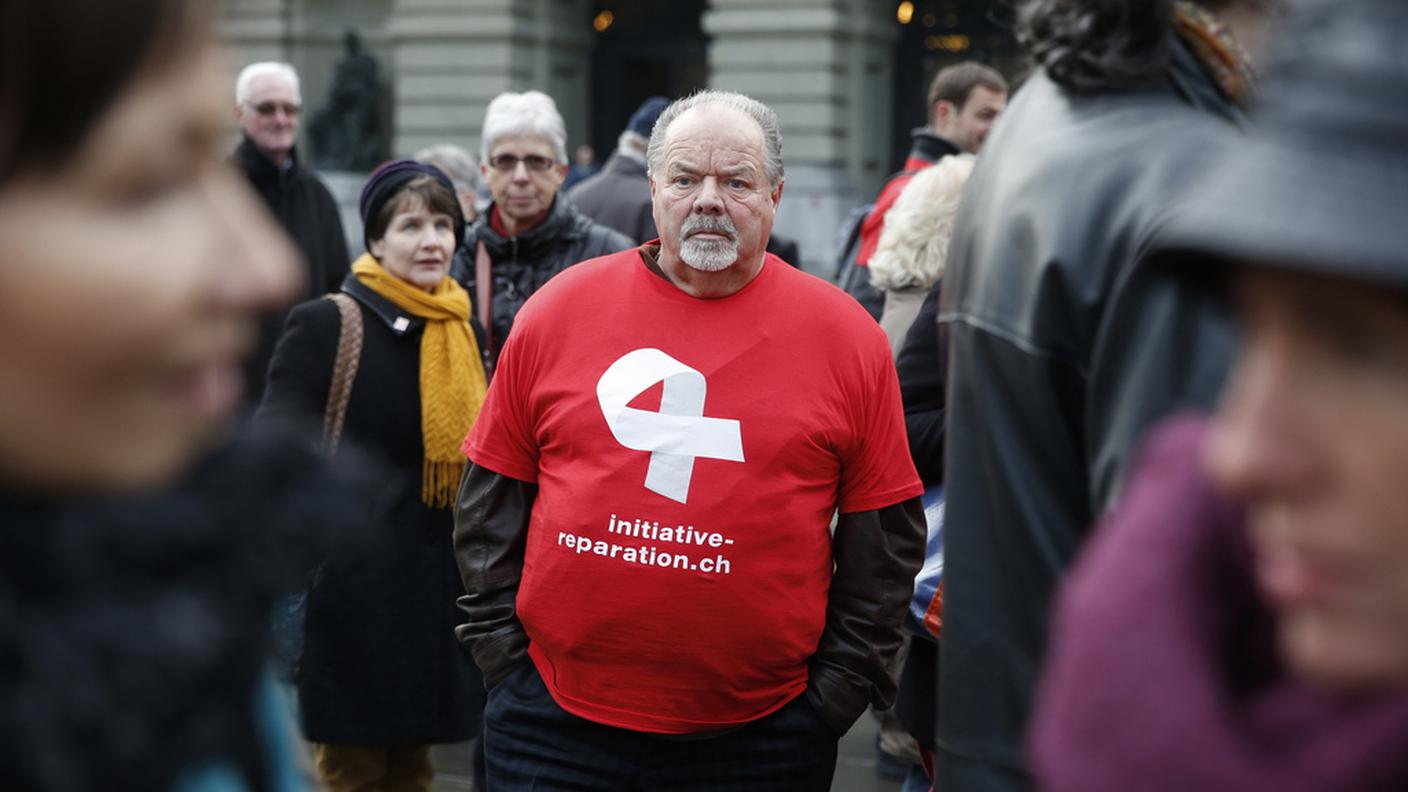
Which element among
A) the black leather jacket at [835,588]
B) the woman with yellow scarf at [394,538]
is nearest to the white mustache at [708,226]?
the black leather jacket at [835,588]

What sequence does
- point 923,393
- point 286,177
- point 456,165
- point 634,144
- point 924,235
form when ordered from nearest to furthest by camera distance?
1. point 923,393
2. point 924,235
3. point 286,177
4. point 456,165
5. point 634,144

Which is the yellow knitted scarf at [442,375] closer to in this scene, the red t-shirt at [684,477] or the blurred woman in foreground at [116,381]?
the red t-shirt at [684,477]

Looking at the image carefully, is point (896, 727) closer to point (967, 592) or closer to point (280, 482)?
point (967, 592)

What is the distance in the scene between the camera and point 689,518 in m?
3.08

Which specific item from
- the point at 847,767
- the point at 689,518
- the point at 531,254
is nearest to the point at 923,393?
the point at 689,518

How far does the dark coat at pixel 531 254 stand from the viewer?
5.45 metres

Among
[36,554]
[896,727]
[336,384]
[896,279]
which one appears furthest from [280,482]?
[896,727]

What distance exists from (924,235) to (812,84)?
597 inches

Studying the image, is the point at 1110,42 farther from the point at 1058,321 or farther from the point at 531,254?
the point at 531,254

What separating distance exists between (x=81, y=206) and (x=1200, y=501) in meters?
0.68

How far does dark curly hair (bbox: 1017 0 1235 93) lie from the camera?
1.95 metres

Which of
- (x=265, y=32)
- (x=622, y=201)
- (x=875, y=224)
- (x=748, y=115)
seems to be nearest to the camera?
(x=748, y=115)

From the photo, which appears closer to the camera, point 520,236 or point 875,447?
point 875,447

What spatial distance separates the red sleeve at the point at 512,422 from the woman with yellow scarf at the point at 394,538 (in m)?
1.29
